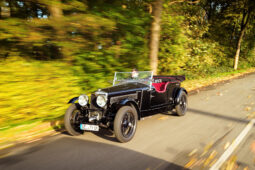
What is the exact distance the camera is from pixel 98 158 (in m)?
3.26

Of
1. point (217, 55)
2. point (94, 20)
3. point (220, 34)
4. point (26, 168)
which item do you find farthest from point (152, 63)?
point (220, 34)

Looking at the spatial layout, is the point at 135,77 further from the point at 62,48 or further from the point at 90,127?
the point at 62,48

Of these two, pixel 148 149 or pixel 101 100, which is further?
pixel 101 100

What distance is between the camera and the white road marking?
9.83 ft

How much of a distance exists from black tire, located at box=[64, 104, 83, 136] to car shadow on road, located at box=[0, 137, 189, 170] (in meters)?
0.30

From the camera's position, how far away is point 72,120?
4109 mm

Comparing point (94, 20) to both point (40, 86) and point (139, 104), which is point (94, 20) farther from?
point (139, 104)

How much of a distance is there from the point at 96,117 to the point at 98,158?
0.91 meters

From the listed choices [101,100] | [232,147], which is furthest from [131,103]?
[232,147]

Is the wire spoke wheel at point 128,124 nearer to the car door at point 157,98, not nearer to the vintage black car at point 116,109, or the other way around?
the vintage black car at point 116,109

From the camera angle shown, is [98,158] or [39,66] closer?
[98,158]

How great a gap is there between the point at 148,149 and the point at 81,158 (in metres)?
1.21

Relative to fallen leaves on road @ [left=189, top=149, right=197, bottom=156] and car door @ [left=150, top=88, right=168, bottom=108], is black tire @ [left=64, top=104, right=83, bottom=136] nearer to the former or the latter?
car door @ [left=150, top=88, right=168, bottom=108]

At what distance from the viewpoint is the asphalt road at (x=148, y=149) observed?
3.04m
